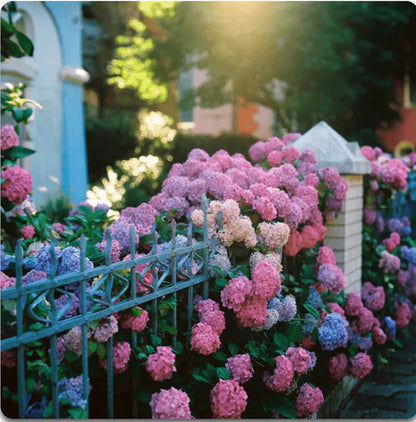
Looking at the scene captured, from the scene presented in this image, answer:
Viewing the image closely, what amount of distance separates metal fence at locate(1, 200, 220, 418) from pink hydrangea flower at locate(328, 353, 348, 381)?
127 cm

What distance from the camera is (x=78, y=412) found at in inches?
82.4

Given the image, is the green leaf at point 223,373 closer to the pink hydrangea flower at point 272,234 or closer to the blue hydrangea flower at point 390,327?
the pink hydrangea flower at point 272,234

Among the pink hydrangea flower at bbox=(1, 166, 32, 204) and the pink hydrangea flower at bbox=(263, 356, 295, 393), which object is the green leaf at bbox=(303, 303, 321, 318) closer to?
the pink hydrangea flower at bbox=(263, 356, 295, 393)

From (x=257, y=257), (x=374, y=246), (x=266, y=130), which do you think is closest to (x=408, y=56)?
(x=266, y=130)

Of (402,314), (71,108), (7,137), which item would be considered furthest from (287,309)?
(71,108)

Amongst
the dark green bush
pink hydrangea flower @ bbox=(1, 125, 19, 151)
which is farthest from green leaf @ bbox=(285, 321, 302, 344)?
the dark green bush

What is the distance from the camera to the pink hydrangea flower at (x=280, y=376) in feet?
9.40

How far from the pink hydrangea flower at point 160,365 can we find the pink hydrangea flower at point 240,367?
410 millimetres

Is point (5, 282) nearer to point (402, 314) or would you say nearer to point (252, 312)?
point (252, 312)

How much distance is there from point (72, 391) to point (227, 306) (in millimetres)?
1004

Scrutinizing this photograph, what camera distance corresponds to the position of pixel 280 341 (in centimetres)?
308

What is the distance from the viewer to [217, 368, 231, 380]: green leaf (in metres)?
2.68

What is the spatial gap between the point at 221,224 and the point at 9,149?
1276 millimetres

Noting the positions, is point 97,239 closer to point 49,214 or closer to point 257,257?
point 257,257
